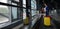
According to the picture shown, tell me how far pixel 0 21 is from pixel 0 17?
3.0 inches

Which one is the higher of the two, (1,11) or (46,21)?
(1,11)

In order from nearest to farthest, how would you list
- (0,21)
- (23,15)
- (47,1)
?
(0,21), (23,15), (47,1)

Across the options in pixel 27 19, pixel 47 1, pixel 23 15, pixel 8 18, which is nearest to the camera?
pixel 8 18

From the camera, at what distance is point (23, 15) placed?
12.2 feet

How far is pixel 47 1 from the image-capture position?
5.68 m

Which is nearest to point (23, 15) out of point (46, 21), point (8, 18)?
point (46, 21)

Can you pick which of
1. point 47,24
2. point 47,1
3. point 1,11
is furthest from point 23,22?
point 47,1

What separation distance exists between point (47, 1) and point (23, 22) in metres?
2.57

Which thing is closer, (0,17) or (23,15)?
(0,17)

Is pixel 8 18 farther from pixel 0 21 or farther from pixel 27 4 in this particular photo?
pixel 27 4

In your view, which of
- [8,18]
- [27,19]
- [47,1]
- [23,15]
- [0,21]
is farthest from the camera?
[47,1]

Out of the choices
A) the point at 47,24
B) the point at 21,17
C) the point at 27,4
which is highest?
the point at 27,4

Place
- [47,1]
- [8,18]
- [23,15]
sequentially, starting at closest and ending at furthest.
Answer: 1. [8,18]
2. [23,15]
3. [47,1]

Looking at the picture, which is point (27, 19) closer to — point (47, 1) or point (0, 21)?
point (0, 21)
